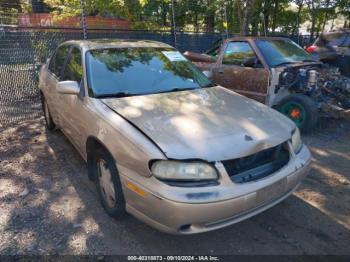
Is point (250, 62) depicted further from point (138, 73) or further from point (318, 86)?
point (138, 73)

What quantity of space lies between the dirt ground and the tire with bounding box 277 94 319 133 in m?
1.12

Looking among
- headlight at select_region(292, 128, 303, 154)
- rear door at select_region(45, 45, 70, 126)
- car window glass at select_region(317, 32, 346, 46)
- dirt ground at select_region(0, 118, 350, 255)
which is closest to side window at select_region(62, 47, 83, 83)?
rear door at select_region(45, 45, 70, 126)

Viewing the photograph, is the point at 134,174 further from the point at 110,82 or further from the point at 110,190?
the point at 110,82

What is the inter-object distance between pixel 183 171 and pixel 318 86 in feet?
14.0

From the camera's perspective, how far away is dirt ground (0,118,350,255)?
9.66 feet

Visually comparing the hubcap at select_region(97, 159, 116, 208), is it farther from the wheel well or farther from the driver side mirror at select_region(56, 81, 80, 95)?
the driver side mirror at select_region(56, 81, 80, 95)

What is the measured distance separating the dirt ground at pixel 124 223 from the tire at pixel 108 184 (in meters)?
0.16

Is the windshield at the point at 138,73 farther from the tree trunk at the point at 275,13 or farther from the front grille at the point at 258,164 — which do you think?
the tree trunk at the point at 275,13

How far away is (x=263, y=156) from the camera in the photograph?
293 cm

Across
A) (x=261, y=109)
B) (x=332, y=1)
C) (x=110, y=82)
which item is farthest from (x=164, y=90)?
(x=332, y=1)

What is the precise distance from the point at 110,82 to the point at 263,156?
5.85 ft

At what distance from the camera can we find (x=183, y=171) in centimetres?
253

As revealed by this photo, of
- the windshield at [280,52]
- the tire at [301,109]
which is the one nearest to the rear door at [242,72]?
the windshield at [280,52]

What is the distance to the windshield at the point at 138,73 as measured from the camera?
360cm
